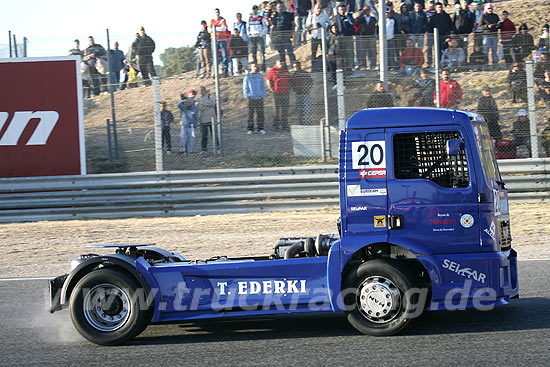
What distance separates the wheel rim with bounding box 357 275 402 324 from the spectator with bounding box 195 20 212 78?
10711 mm

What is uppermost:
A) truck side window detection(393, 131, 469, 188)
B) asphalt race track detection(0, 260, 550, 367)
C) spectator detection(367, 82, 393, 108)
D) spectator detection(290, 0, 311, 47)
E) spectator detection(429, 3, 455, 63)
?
spectator detection(290, 0, 311, 47)

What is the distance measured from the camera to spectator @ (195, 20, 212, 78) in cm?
1658

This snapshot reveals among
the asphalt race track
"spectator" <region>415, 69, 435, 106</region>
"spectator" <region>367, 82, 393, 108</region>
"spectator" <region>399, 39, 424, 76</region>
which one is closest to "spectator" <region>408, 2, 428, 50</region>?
"spectator" <region>399, 39, 424, 76</region>

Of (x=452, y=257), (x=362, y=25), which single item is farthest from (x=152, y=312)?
(x=362, y=25)

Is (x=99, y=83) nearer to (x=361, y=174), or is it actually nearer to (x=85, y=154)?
(x=85, y=154)

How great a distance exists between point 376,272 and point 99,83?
1194cm

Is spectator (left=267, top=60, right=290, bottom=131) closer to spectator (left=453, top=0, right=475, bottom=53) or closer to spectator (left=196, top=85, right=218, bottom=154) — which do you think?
spectator (left=196, top=85, right=218, bottom=154)

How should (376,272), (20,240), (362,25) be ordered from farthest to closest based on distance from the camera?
(362,25)
(20,240)
(376,272)

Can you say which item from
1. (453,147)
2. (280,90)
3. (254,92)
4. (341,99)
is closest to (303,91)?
(280,90)

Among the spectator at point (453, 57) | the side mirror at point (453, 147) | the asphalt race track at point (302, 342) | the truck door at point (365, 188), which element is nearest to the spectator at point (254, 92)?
the spectator at point (453, 57)

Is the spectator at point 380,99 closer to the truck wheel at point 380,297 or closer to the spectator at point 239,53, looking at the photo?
the spectator at point 239,53

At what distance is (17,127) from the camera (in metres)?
16.2

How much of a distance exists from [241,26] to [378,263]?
1280 centimetres

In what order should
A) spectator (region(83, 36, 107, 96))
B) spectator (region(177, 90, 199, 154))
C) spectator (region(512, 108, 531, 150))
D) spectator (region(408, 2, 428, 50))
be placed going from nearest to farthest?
spectator (region(512, 108, 531, 150)) < spectator (region(177, 90, 199, 154)) < spectator (region(83, 36, 107, 96)) < spectator (region(408, 2, 428, 50))
